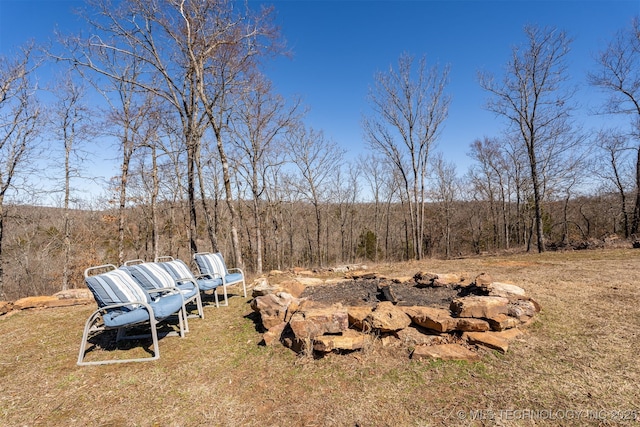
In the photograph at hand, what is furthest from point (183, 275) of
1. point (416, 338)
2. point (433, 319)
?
point (433, 319)

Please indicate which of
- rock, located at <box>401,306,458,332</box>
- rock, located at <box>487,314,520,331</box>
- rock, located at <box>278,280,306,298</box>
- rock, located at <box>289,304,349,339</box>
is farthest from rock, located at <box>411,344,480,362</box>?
rock, located at <box>278,280,306,298</box>

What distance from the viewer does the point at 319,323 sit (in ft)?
9.27

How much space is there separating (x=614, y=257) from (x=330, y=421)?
9.43 meters

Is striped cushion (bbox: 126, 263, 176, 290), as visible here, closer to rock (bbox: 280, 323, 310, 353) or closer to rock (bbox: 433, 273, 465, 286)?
rock (bbox: 280, 323, 310, 353)

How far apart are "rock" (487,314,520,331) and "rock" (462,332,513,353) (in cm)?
8

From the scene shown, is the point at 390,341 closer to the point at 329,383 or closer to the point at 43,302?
the point at 329,383

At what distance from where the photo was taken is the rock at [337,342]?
2.62 metres

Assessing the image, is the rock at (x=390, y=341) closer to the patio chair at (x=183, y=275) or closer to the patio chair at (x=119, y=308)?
the patio chair at (x=119, y=308)

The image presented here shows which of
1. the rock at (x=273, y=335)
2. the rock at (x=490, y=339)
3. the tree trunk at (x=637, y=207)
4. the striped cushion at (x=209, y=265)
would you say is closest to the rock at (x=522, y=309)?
the rock at (x=490, y=339)

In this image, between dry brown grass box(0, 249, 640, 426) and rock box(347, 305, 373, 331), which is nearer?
dry brown grass box(0, 249, 640, 426)

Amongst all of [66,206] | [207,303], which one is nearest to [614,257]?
[207,303]

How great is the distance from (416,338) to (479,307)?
31.5 inches

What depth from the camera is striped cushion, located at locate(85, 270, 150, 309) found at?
2.79 meters

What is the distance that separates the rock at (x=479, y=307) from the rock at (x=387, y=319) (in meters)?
0.57
